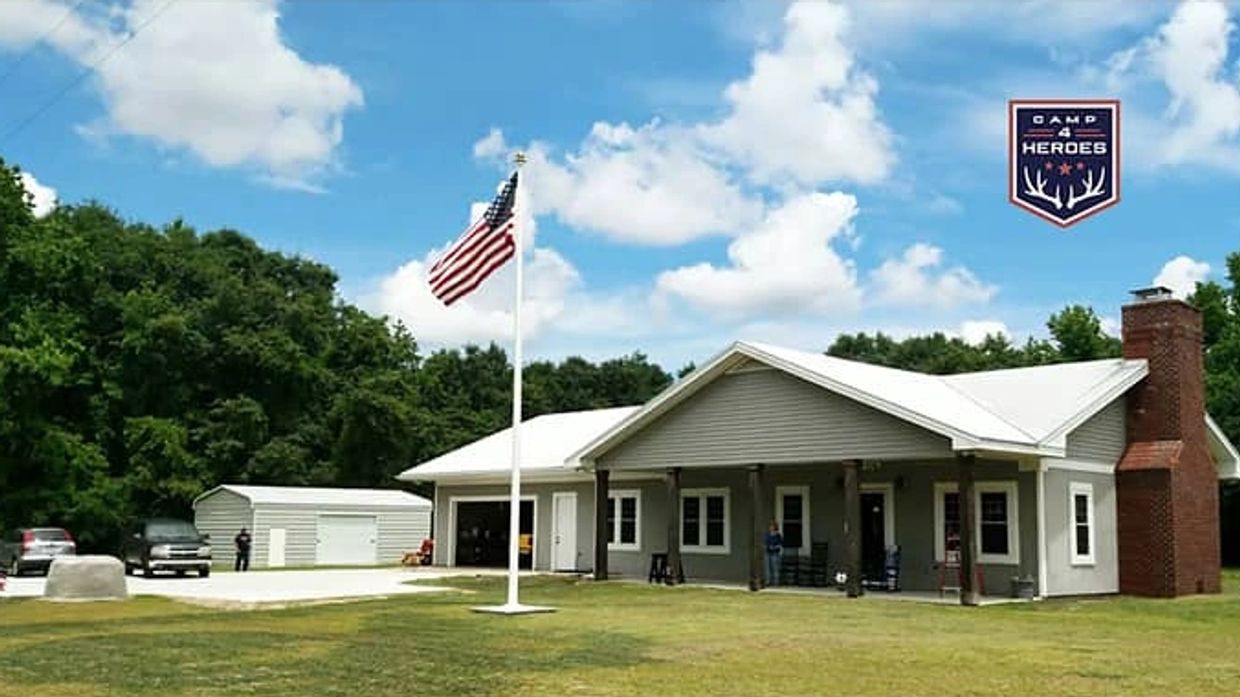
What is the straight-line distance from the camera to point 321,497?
4400cm

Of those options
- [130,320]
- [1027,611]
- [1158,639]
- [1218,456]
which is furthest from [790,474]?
[130,320]

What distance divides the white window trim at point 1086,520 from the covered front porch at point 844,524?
3.82 ft

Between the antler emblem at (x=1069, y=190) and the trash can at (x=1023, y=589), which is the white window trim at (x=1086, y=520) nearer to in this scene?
the trash can at (x=1023, y=589)

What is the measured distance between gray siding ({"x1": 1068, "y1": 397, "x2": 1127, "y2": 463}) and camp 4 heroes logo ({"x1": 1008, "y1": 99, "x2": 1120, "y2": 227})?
7.66 meters

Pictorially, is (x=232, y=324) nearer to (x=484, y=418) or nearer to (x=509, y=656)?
(x=484, y=418)

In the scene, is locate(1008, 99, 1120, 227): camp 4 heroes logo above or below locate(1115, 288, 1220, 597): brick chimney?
above

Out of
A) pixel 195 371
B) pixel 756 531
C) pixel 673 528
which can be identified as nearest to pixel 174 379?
pixel 195 371

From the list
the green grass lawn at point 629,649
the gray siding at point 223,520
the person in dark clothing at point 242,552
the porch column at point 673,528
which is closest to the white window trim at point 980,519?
the green grass lawn at point 629,649

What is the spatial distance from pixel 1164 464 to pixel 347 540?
27118 mm

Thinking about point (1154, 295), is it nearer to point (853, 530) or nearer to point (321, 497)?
point (853, 530)

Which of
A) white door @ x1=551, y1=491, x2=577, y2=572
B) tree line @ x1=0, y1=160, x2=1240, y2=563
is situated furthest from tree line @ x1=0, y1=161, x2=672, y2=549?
white door @ x1=551, y1=491, x2=577, y2=572

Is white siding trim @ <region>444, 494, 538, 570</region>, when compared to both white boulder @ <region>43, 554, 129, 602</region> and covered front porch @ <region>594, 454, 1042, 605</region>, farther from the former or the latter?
white boulder @ <region>43, 554, 129, 602</region>

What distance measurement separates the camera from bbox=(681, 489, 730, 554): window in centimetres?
3045

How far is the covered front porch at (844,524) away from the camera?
24531 millimetres
